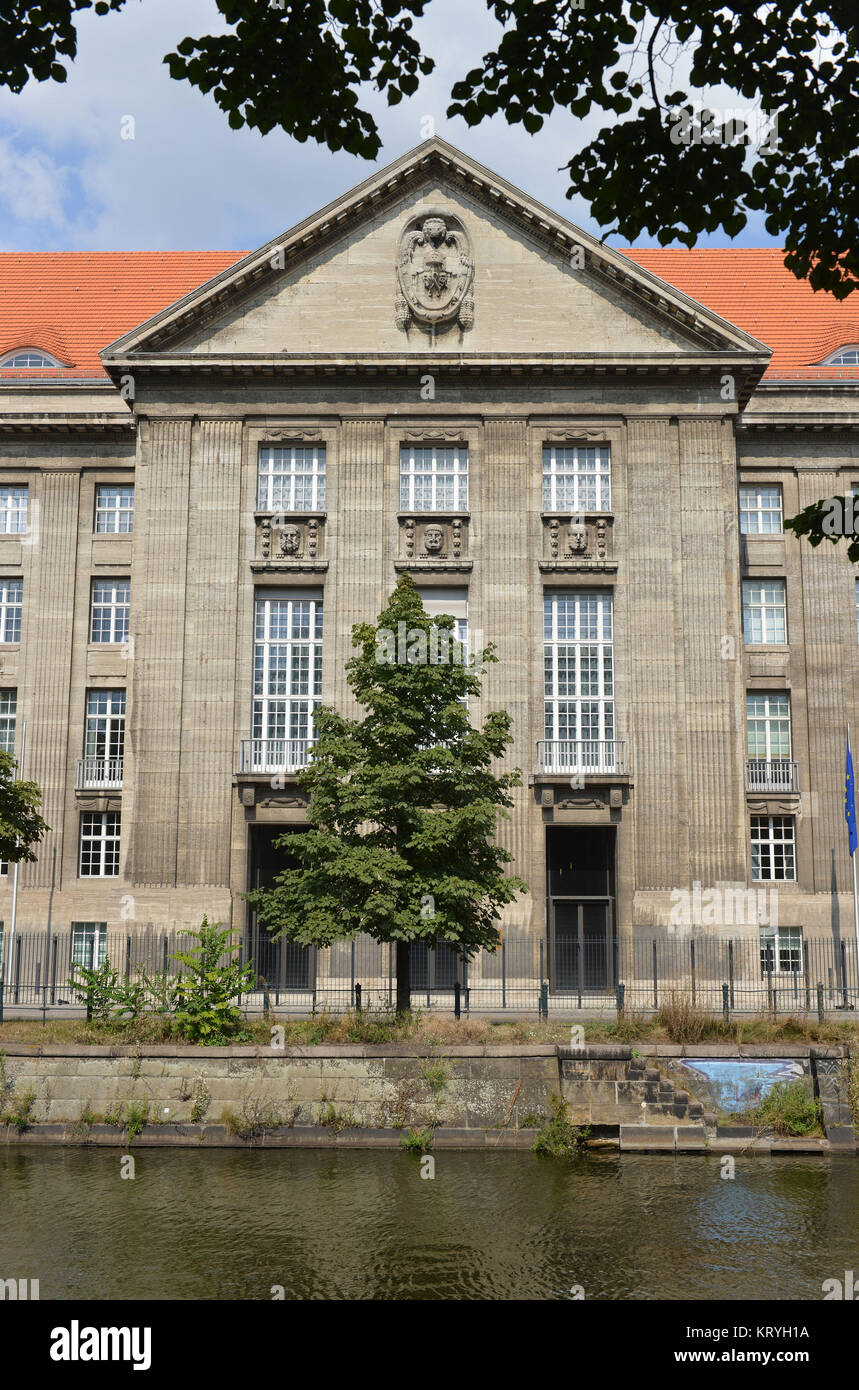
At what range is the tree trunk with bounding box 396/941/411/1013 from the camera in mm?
23094

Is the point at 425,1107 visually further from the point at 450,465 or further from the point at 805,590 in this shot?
the point at 805,590

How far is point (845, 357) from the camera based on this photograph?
38.8 meters

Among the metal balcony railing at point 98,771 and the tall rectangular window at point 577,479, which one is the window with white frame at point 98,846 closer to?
the metal balcony railing at point 98,771

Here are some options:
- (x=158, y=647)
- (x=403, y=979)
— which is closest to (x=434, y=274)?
(x=158, y=647)

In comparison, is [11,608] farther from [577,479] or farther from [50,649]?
[577,479]

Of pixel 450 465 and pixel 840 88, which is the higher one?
pixel 450 465

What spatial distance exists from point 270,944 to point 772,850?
1453cm

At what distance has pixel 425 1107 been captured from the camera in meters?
20.5

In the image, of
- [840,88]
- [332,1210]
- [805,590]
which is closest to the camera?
[840,88]

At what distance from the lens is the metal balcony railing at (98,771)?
36.1m

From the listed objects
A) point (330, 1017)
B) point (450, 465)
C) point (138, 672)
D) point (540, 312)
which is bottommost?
point (330, 1017)

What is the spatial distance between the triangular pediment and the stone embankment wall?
20175mm
